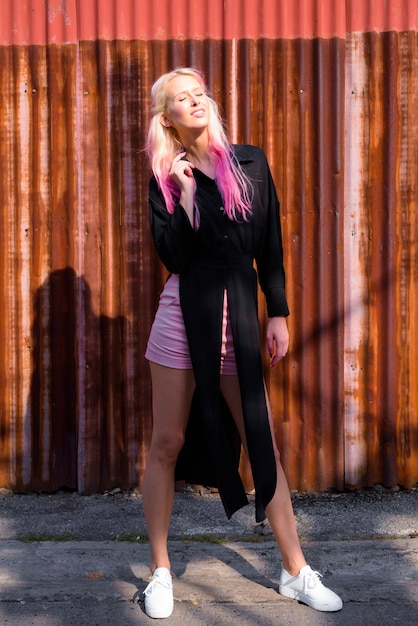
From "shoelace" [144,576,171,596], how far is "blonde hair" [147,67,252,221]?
156cm

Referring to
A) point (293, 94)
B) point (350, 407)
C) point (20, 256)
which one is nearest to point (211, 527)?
point (350, 407)

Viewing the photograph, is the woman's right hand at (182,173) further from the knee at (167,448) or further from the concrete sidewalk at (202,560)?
the concrete sidewalk at (202,560)

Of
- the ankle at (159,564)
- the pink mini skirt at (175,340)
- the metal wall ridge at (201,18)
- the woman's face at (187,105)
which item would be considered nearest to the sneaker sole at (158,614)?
the ankle at (159,564)

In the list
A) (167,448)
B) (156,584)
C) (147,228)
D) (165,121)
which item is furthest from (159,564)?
(147,228)

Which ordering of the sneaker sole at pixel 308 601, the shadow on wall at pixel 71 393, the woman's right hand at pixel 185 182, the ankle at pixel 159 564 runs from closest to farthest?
the woman's right hand at pixel 185 182 < the sneaker sole at pixel 308 601 < the ankle at pixel 159 564 < the shadow on wall at pixel 71 393

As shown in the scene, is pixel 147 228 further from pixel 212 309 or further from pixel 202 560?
pixel 202 560

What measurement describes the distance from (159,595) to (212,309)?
1.22m

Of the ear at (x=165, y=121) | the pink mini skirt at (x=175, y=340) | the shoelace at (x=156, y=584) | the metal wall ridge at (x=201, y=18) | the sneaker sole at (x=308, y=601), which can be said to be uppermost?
the metal wall ridge at (x=201, y=18)

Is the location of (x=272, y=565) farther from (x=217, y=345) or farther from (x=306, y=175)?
(x=306, y=175)

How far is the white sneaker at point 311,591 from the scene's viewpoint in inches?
148

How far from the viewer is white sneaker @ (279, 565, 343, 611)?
3764 mm

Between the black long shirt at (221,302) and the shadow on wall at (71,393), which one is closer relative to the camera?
the black long shirt at (221,302)

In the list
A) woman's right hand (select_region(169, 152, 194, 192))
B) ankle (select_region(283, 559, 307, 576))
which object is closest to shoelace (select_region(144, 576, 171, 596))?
ankle (select_region(283, 559, 307, 576))

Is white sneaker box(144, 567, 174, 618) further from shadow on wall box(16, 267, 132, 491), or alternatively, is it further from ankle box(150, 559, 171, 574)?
shadow on wall box(16, 267, 132, 491)
